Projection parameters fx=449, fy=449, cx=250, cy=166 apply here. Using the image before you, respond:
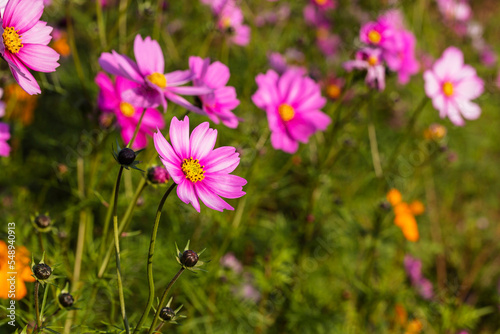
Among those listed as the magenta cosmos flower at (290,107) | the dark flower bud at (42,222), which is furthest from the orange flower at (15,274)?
the magenta cosmos flower at (290,107)

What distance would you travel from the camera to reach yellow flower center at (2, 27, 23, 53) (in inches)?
25.4

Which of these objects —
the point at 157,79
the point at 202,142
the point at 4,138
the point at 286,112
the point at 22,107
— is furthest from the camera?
the point at 22,107

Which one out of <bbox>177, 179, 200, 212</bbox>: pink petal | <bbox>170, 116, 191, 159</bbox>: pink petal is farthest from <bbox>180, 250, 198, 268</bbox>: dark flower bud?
<bbox>170, 116, 191, 159</bbox>: pink petal

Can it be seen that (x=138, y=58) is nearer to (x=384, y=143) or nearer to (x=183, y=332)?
(x=183, y=332)

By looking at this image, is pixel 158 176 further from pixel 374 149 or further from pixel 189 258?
pixel 374 149

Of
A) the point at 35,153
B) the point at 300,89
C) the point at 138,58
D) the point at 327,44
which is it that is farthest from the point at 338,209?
the point at 327,44

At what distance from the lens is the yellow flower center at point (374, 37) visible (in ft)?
4.23

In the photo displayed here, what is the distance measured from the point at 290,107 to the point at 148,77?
0.47 m

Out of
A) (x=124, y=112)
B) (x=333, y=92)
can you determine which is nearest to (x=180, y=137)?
(x=124, y=112)

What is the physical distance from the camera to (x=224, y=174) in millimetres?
694

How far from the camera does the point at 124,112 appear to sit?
1.05m

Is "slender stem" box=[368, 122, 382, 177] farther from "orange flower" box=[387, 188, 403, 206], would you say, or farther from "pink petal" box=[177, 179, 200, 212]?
"pink petal" box=[177, 179, 200, 212]

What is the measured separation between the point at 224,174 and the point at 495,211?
2.24m

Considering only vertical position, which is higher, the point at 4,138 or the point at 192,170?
the point at 192,170
